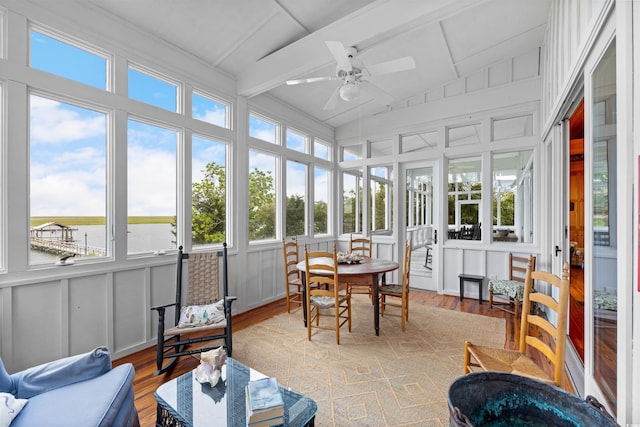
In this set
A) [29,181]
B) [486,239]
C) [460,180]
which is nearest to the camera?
[29,181]

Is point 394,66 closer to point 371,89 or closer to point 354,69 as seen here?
point 354,69

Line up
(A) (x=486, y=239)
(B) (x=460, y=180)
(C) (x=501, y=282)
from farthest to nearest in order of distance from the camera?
(B) (x=460, y=180) < (A) (x=486, y=239) < (C) (x=501, y=282)

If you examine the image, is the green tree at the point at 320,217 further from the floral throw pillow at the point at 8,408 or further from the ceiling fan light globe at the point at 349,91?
the floral throw pillow at the point at 8,408

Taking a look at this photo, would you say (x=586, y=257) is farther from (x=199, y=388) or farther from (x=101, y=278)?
(x=101, y=278)

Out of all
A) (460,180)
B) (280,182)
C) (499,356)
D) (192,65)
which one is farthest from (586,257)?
(192,65)

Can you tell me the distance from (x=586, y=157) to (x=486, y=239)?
2876 millimetres

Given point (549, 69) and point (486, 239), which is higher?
point (549, 69)

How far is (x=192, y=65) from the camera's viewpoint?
11.9 feet

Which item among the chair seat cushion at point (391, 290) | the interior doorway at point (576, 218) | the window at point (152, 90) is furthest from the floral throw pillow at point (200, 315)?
the interior doorway at point (576, 218)

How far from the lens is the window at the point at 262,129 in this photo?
456 centimetres

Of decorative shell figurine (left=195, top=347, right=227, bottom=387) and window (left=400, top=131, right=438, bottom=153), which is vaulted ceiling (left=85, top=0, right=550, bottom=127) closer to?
window (left=400, top=131, right=438, bottom=153)

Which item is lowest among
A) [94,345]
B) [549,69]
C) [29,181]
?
[94,345]

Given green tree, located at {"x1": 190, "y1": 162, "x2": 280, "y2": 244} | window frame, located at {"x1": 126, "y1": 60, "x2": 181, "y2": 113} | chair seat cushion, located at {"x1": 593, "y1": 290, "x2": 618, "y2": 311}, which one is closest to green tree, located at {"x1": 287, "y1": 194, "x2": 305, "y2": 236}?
green tree, located at {"x1": 190, "y1": 162, "x2": 280, "y2": 244}

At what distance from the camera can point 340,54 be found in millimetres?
2701
